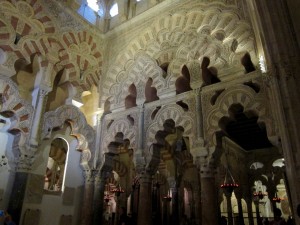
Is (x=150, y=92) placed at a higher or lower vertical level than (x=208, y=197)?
higher

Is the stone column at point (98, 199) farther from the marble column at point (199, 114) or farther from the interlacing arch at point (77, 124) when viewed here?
the marble column at point (199, 114)

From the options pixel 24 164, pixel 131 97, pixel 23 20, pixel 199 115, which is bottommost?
pixel 24 164

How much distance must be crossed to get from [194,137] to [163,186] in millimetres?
6962

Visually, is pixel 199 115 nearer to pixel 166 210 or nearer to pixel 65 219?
pixel 65 219

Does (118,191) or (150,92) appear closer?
(150,92)

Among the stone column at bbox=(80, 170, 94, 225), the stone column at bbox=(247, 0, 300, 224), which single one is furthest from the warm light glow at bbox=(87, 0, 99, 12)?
the stone column at bbox=(247, 0, 300, 224)

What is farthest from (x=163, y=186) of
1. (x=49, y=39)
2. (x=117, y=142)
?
(x=49, y=39)

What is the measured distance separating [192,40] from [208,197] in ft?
13.7

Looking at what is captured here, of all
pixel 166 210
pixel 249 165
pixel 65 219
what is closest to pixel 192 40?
pixel 65 219

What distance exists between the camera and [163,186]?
41.5 feet

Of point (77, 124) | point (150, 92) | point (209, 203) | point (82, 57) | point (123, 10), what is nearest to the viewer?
point (209, 203)

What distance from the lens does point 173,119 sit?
22.6ft

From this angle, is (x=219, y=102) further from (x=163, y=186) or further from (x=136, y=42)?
(x=163, y=186)

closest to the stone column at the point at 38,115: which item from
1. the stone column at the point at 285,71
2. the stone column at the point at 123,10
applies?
the stone column at the point at 123,10
